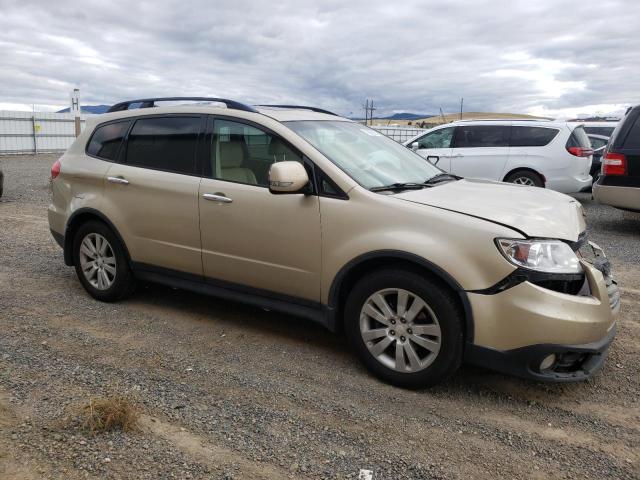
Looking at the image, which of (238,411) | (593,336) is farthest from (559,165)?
(238,411)

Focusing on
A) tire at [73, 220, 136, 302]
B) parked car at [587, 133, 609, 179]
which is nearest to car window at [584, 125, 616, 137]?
parked car at [587, 133, 609, 179]

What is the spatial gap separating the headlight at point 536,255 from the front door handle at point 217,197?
6.33ft

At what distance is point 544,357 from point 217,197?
2417 mm

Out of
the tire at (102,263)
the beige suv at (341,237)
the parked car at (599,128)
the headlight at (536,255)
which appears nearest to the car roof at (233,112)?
the beige suv at (341,237)

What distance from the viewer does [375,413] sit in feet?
10.4

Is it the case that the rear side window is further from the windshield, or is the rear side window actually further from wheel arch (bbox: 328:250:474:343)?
wheel arch (bbox: 328:250:474:343)

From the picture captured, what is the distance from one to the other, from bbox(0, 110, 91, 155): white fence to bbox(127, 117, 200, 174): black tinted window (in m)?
24.2

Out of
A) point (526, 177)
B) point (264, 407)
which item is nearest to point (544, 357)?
point (264, 407)

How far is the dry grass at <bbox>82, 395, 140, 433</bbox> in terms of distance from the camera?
2.86 meters

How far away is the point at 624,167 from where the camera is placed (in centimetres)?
807

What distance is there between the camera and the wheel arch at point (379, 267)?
10.4 ft

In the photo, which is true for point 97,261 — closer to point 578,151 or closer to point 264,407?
point 264,407

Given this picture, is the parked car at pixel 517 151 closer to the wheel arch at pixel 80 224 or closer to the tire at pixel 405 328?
the wheel arch at pixel 80 224

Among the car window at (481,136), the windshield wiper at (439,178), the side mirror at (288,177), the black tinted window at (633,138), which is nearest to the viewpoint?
the side mirror at (288,177)
